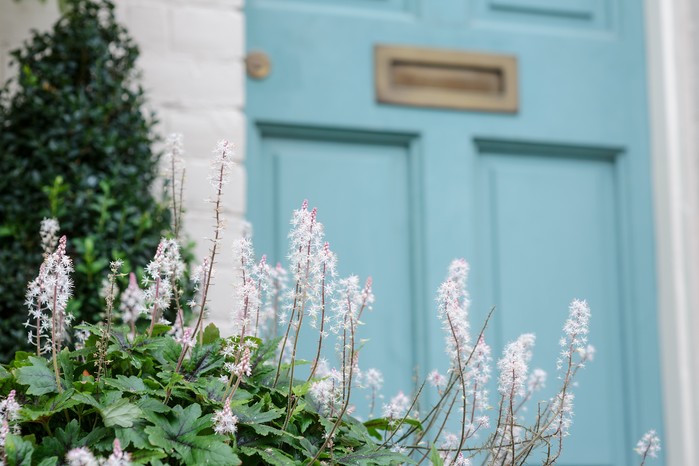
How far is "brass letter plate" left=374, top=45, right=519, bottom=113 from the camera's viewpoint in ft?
10.3

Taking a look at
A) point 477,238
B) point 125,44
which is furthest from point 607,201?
point 125,44

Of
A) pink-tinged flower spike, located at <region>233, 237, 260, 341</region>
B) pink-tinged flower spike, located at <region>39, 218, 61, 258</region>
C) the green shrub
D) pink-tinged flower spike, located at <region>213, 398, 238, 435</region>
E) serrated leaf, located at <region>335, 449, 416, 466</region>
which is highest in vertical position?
the green shrub

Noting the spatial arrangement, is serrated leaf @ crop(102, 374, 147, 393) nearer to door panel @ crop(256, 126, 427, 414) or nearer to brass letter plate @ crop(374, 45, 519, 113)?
door panel @ crop(256, 126, 427, 414)

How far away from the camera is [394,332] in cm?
300

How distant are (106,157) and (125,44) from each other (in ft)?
1.06

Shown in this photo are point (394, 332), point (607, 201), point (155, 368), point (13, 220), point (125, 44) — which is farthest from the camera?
point (607, 201)

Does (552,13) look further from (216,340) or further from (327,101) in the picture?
(216,340)

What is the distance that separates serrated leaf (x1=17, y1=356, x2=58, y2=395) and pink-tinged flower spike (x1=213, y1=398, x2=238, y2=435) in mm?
195

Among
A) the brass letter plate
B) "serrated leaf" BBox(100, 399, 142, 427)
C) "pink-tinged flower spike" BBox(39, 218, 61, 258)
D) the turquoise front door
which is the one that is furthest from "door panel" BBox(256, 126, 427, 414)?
"serrated leaf" BBox(100, 399, 142, 427)

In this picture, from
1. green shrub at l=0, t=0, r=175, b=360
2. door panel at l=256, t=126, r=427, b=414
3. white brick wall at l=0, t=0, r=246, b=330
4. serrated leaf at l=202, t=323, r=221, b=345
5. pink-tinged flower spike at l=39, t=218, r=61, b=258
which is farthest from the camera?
door panel at l=256, t=126, r=427, b=414

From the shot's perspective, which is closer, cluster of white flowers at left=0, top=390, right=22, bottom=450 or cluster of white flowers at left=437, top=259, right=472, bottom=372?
cluster of white flowers at left=0, top=390, right=22, bottom=450

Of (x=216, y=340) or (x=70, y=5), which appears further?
(x=70, y=5)

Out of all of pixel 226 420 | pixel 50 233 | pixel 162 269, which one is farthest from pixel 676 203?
pixel 226 420

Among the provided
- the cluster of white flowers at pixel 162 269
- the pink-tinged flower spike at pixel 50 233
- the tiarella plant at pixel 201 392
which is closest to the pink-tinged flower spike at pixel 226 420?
the tiarella plant at pixel 201 392
